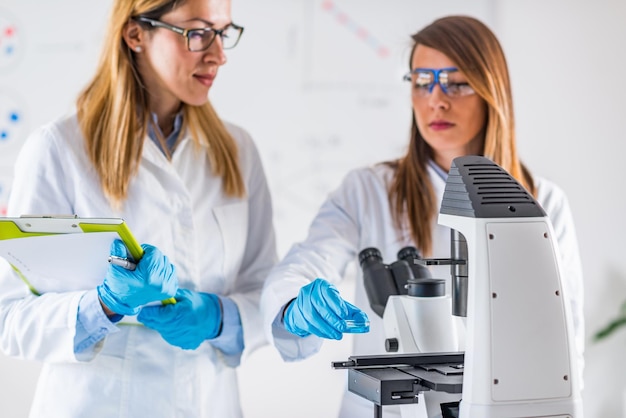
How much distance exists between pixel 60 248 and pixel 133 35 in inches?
20.3

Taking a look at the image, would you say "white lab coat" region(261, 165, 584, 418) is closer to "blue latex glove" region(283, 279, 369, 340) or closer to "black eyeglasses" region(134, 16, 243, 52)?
"blue latex glove" region(283, 279, 369, 340)

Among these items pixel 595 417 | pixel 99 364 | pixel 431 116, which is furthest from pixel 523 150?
pixel 99 364

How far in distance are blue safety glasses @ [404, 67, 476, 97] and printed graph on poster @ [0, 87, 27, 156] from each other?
1389mm

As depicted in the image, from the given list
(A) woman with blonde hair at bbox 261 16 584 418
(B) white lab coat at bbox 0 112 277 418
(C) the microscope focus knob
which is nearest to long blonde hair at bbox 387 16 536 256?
(A) woman with blonde hair at bbox 261 16 584 418

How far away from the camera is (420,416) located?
100cm

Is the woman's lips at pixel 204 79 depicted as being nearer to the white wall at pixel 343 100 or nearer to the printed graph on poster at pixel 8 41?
the white wall at pixel 343 100

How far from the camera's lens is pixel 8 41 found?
2342mm

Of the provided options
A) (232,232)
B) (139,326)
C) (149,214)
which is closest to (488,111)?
(232,232)

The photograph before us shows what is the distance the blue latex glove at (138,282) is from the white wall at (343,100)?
46.8 inches

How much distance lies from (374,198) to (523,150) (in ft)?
4.24

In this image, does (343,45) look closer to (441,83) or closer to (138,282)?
(441,83)

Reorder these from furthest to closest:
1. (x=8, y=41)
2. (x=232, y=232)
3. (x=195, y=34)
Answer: (x=8, y=41), (x=232, y=232), (x=195, y=34)

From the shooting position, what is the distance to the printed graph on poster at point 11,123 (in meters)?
2.36

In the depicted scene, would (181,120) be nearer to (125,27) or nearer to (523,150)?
(125,27)
